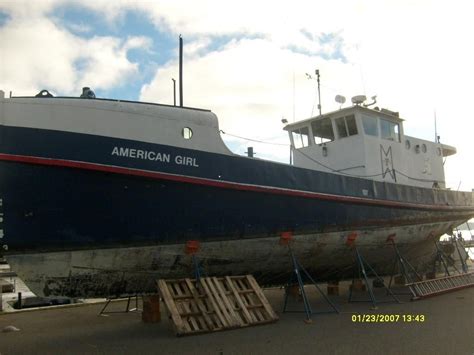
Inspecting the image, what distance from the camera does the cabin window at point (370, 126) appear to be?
980 cm

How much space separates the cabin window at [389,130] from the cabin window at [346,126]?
83cm

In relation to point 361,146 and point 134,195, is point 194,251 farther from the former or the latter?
point 361,146

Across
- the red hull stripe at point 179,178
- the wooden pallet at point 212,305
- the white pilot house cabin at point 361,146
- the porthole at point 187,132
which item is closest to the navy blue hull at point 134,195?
the red hull stripe at point 179,178

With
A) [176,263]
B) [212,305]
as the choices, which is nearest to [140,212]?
[176,263]

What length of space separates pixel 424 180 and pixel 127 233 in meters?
8.57

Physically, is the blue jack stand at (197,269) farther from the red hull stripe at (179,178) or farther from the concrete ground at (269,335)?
the red hull stripe at (179,178)

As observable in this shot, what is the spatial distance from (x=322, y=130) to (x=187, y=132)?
5.08 meters

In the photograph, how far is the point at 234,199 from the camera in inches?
254

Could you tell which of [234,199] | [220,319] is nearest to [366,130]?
[234,199]

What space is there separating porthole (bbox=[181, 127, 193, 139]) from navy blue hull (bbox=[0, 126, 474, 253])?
0.29 m

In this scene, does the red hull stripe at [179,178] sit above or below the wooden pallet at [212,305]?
above

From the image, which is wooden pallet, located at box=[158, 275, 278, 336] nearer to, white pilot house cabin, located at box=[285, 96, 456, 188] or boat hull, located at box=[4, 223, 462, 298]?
boat hull, located at box=[4, 223, 462, 298]

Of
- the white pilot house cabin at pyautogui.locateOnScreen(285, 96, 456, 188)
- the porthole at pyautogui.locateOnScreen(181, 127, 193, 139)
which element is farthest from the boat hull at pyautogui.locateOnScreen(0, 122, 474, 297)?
the white pilot house cabin at pyautogui.locateOnScreen(285, 96, 456, 188)

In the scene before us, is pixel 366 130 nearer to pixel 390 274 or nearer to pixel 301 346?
pixel 390 274
